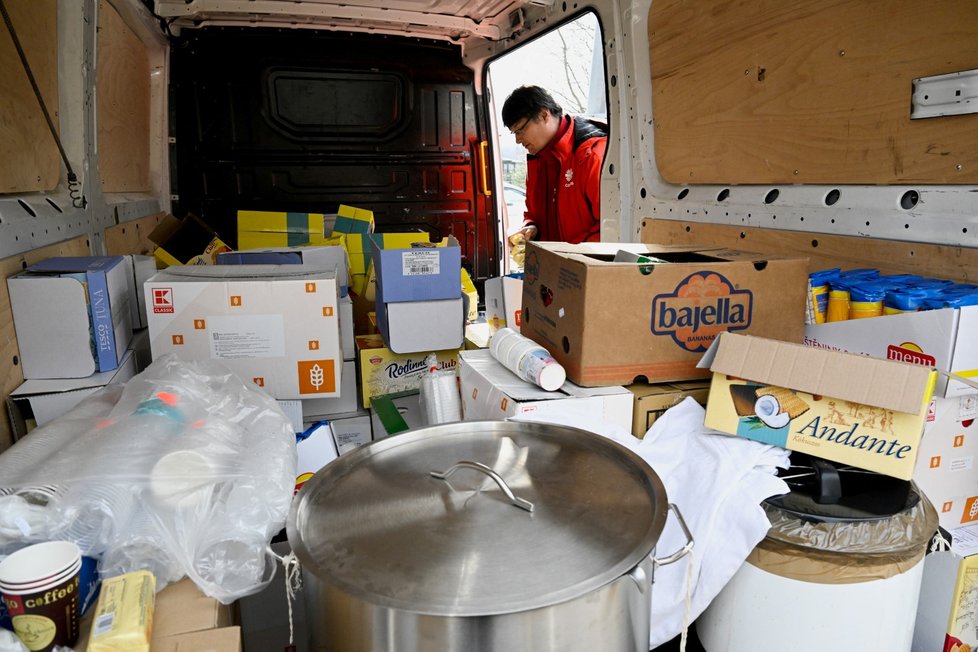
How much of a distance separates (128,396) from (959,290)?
1.65m

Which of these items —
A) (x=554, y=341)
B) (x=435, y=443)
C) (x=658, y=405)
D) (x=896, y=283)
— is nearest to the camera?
(x=435, y=443)

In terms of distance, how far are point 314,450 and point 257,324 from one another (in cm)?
39

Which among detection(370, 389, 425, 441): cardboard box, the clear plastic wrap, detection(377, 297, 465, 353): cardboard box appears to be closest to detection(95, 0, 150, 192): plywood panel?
detection(377, 297, 465, 353): cardboard box

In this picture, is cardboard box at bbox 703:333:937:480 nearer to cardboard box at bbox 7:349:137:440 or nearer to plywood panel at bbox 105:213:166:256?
cardboard box at bbox 7:349:137:440

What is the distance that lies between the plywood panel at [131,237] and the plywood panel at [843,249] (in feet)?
6.75

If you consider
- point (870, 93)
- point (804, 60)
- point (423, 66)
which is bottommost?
point (870, 93)

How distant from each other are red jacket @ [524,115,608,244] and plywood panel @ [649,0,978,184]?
0.98m

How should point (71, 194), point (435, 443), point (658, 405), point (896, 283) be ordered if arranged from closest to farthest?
point (435, 443)
point (896, 283)
point (658, 405)
point (71, 194)

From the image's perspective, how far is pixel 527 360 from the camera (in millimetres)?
1523

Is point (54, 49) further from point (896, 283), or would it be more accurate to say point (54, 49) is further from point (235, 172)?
point (896, 283)

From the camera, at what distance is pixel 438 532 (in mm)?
869

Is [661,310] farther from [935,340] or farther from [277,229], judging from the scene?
[277,229]

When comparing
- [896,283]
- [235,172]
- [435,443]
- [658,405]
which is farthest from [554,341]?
[235,172]

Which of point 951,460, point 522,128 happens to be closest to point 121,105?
point 522,128
